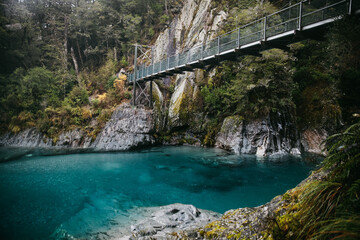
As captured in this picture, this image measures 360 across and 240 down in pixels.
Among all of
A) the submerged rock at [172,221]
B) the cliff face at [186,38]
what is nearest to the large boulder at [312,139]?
the cliff face at [186,38]

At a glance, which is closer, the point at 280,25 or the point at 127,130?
the point at 280,25

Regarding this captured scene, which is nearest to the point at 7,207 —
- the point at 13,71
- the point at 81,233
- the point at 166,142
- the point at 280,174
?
the point at 81,233

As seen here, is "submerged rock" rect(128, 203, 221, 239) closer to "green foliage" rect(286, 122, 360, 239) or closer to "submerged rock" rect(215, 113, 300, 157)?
"green foliage" rect(286, 122, 360, 239)

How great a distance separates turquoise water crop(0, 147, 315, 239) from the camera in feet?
16.2

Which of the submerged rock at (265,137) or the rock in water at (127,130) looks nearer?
the submerged rock at (265,137)

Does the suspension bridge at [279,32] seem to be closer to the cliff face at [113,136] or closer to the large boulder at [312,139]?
the cliff face at [113,136]

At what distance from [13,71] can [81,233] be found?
22.3 meters

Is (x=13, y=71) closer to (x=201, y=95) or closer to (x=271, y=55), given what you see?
(x=201, y=95)

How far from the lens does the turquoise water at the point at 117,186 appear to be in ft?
16.2

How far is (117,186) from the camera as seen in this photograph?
734 centimetres

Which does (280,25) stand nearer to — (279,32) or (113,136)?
(279,32)

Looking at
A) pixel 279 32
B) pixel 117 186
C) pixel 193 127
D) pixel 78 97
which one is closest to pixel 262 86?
pixel 279 32

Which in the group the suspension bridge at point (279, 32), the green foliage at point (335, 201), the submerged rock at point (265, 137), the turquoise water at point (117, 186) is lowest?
the turquoise water at point (117, 186)

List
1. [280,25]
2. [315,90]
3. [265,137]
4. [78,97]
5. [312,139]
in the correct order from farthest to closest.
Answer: [78,97] → [315,90] → [265,137] → [312,139] → [280,25]
